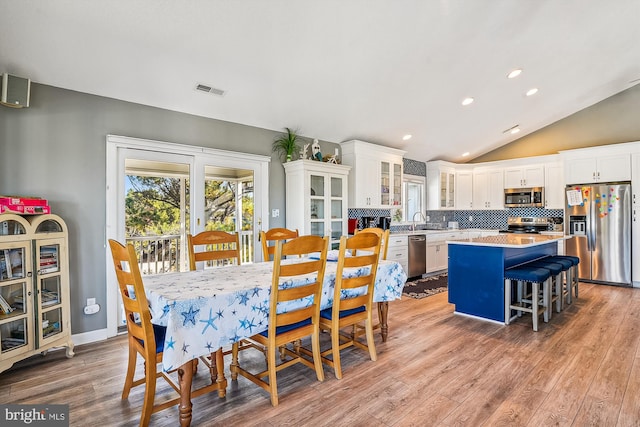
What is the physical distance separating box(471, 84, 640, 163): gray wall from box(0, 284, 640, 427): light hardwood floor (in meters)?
4.06

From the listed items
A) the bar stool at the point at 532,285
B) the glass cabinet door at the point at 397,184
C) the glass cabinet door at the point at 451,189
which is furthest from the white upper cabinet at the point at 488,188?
the bar stool at the point at 532,285

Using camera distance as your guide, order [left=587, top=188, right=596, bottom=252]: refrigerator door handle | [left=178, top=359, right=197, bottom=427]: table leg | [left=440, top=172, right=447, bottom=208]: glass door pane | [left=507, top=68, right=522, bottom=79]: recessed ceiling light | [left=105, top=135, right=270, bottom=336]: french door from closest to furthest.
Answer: [left=178, top=359, right=197, bottom=427]: table leg < [left=105, top=135, right=270, bottom=336]: french door < [left=507, top=68, right=522, bottom=79]: recessed ceiling light < [left=587, top=188, right=596, bottom=252]: refrigerator door handle < [left=440, top=172, right=447, bottom=208]: glass door pane

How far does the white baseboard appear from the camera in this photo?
125 inches

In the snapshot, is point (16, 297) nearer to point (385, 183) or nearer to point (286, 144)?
point (286, 144)

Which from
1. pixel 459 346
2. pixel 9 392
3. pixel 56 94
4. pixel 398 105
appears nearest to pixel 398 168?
pixel 398 105

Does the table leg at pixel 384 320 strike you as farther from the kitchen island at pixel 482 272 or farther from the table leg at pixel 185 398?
the table leg at pixel 185 398

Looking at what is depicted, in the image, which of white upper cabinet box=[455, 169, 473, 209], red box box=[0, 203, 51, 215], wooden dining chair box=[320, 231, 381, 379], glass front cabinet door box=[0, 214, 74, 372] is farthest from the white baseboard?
white upper cabinet box=[455, 169, 473, 209]

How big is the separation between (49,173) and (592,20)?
5.81m

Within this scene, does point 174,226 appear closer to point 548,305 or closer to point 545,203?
point 548,305

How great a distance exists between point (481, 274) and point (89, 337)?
412 centimetres

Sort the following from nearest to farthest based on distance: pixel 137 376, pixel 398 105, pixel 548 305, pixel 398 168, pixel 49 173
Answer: pixel 137 376, pixel 49 173, pixel 548 305, pixel 398 105, pixel 398 168

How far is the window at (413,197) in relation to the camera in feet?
22.8

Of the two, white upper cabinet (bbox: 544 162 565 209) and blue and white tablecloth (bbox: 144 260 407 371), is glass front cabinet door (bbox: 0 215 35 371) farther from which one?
white upper cabinet (bbox: 544 162 565 209)

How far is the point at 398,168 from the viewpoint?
239 inches
